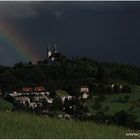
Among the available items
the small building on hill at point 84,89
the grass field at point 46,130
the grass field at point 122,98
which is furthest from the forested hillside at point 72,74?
the grass field at point 46,130

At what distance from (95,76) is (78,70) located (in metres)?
4.18

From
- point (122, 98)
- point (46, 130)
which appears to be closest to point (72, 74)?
point (122, 98)

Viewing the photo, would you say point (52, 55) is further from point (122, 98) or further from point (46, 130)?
point (46, 130)

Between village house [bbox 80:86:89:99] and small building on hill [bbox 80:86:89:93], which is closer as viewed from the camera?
village house [bbox 80:86:89:99]

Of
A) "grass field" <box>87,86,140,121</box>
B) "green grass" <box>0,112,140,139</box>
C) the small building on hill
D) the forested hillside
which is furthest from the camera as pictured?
the small building on hill

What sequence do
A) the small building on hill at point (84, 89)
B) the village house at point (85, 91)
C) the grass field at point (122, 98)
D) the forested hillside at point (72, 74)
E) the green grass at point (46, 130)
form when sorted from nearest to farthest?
the green grass at point (46, 130) → the forested hillside at point (72, 74) → the grass field at point (122, 98) → the village house at point (85, 91) → the small building on hill at point (84, 89)

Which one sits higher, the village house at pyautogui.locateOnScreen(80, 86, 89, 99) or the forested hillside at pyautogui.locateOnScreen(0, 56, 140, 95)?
the forested hillside at pyautogui.locateOnScreen(0, 56, 140, 95)

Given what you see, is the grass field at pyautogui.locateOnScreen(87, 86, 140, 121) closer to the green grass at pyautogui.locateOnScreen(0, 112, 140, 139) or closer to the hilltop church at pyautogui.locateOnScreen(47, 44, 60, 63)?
the hilltop church at pyautogui.locateOnScreen(47, 44, 60, 63)

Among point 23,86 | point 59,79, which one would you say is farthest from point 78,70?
point 23,86

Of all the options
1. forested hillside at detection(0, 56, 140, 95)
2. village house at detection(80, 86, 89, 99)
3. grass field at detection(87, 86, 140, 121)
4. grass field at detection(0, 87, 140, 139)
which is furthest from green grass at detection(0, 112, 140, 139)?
village house at detection(80, 86, 89, 99)

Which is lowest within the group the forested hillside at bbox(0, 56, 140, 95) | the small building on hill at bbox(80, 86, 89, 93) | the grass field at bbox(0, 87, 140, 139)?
the grass field at bbox(0, 87, 140, 139)

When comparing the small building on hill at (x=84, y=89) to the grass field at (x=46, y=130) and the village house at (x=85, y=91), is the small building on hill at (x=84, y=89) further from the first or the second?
the grass field at (x=46, y=130)

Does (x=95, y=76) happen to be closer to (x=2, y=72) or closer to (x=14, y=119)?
(x=2, y=72)

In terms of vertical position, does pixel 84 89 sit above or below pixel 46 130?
above
